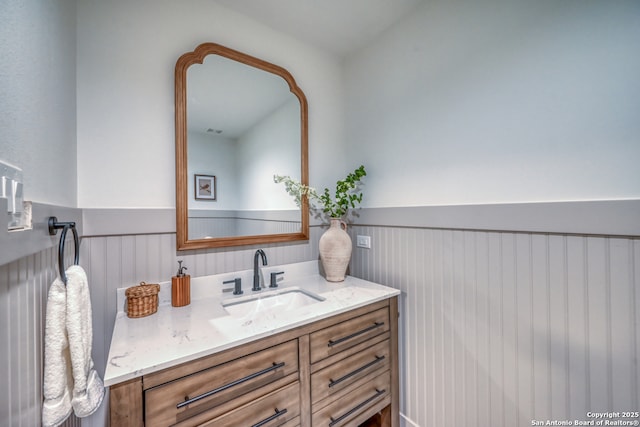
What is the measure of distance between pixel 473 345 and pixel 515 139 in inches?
40.1

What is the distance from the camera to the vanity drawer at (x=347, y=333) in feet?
3.90

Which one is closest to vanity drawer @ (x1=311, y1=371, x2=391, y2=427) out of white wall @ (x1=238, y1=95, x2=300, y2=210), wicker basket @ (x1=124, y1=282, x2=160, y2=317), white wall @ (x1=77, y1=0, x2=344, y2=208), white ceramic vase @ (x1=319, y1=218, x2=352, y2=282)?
white ceramic vase @ (x1=319, y1=218, x2=352, y2=282)

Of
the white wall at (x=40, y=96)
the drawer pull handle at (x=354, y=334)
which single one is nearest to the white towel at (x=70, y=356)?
the white wall at (x=40, y=96)

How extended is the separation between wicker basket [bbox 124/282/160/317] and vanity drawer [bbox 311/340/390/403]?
80 cm

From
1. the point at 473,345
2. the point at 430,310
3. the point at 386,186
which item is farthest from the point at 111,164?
the point at 473,345

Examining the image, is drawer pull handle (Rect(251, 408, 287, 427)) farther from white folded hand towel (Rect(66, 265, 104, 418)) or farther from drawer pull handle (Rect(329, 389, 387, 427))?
white folded hand towel (Rect(66, 265, 104, 418))

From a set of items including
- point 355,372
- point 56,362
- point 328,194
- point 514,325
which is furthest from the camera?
point 328,194

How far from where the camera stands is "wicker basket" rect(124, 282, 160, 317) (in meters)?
1.17

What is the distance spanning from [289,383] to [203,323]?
438 mm

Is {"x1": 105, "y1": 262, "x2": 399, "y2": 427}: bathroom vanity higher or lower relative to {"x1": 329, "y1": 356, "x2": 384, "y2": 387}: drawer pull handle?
higher

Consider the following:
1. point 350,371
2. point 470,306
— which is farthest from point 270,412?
point 470,306

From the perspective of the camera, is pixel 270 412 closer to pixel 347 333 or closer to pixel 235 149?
pixel 347 333

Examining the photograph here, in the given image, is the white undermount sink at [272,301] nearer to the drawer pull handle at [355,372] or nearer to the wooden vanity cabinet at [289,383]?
the wooden vanity cabinet at [289,383]

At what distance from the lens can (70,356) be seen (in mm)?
744
